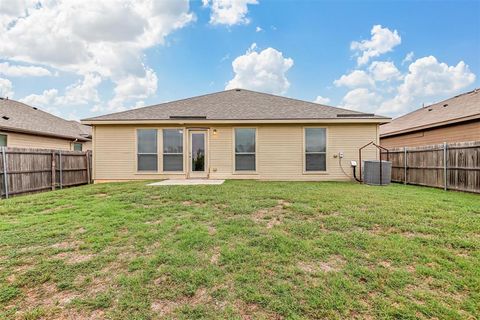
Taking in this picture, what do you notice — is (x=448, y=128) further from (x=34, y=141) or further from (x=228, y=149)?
(x=34, y=141)

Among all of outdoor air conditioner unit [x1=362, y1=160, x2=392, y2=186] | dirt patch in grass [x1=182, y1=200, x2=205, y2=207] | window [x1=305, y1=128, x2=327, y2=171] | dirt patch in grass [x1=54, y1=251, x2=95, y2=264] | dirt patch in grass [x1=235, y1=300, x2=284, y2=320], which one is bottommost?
dirt patch in grass [x1=235, y1=300, x2=284, y2=320]

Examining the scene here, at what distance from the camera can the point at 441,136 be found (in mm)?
Answer: 11031

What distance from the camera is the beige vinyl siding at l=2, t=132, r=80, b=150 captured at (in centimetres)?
1173

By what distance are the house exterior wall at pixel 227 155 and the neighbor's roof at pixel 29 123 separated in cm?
521

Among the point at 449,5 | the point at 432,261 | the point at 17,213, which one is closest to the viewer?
the point at 432,261

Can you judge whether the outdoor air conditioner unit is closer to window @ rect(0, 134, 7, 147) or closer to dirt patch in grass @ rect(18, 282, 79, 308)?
dirt patch in grass @ rect(18, 282, 79, 308)

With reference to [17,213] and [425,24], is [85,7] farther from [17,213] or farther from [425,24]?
[425,24]

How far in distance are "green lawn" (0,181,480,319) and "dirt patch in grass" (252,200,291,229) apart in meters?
0.02

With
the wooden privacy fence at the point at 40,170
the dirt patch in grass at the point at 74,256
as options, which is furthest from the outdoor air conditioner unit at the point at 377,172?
the wooden privacy fence at the point at 40,170

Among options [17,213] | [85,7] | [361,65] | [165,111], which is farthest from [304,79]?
[17,213]

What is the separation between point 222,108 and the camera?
11.0 m

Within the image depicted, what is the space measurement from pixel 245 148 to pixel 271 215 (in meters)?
5.78

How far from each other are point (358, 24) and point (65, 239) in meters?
15.6

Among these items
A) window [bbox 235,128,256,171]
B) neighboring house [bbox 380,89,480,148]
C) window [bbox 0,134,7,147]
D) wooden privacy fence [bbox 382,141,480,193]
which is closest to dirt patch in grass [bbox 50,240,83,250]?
window [bbox 235,128,256,171]
